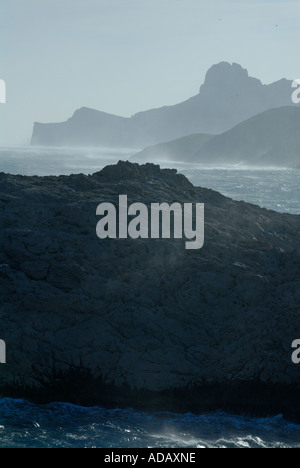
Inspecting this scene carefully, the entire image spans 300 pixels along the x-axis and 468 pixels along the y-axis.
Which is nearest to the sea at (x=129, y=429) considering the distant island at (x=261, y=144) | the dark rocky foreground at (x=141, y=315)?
the dark rocky foreground at (x=141, y=315)

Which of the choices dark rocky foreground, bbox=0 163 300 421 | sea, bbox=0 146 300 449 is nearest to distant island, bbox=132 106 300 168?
dark rocky foreground, bbox=0 163 300 421

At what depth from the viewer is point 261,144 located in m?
182

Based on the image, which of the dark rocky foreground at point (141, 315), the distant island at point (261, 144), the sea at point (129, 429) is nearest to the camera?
the sea at point (129, 429)

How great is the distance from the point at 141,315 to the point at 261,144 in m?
172

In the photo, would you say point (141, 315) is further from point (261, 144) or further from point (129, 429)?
point (261, 144)

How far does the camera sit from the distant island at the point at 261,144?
557ft

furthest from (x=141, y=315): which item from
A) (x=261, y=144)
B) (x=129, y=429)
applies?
(x=261, y=144)

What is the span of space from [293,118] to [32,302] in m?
175

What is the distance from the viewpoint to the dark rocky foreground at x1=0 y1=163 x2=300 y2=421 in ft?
45.9

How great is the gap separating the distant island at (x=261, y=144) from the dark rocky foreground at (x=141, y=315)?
149m

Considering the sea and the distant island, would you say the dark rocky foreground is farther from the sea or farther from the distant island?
the distant island

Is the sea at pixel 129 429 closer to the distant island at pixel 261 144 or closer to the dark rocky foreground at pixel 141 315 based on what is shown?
the dark rocky foreground at pixel 141 315

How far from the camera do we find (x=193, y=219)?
18.4m

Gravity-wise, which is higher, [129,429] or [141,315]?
[141,315]
